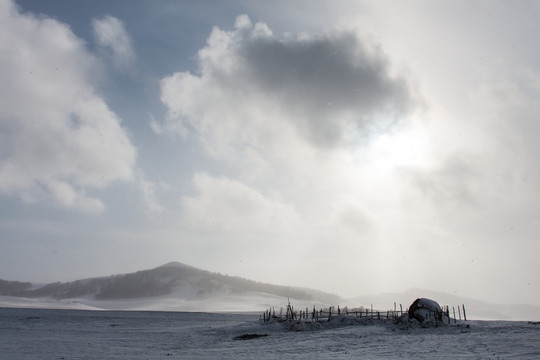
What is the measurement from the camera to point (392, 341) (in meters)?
32.3

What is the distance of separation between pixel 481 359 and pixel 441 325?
1150 inches

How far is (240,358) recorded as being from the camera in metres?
25.1

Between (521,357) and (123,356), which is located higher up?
(521,357)

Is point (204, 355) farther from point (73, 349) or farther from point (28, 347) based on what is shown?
point (28, 347)

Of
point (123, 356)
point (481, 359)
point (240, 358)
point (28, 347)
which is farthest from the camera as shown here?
point (28, 347)

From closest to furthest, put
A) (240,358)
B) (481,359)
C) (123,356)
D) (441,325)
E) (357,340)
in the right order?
(481,359)
(240,358)
(123,356)
(357,340)
(441,325)

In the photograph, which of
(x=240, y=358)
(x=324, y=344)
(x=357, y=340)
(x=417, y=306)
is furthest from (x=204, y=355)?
(x=417, y=306)

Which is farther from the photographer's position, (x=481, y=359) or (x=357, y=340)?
(x=357, y=340)

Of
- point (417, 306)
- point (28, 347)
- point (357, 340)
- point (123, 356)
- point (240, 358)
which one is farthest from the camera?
point (417, 306)

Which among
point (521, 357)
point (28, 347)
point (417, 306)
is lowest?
point (28, 347)

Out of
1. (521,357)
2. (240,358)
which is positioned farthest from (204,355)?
(521,357)

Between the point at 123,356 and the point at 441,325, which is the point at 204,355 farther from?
the point at 441,325

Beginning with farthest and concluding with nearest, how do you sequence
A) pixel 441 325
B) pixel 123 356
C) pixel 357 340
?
pixel 441 325 → pixel 357 340 → pixel 123 356

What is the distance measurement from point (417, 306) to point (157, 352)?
3609 centimetres
